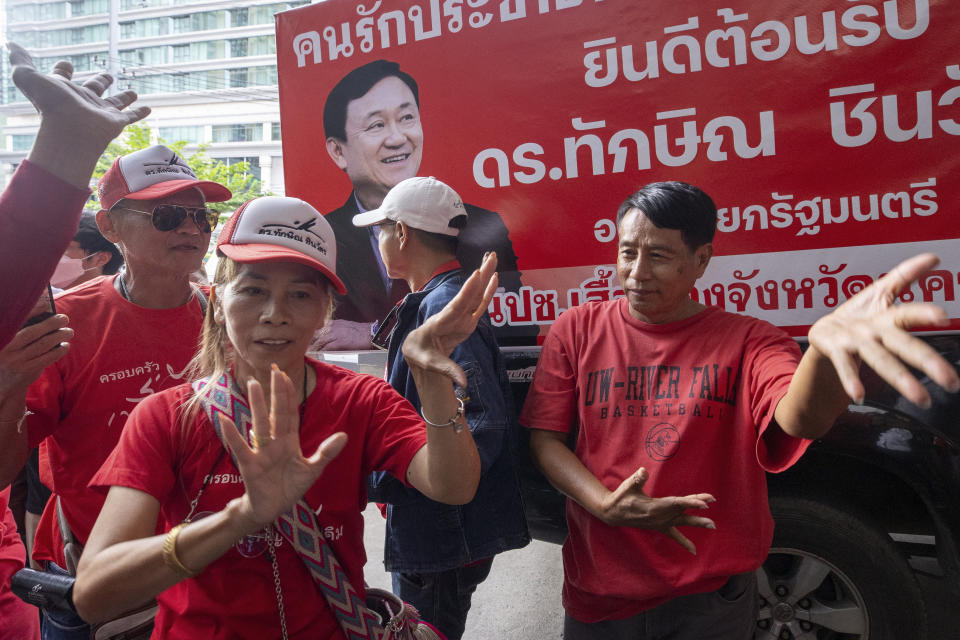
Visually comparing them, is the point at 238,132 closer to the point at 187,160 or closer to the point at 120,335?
the point at 187,160

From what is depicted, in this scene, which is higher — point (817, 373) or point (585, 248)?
point (585, 248)

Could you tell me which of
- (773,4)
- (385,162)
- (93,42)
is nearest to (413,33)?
(385,162)

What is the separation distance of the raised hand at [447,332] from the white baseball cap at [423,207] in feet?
2.80

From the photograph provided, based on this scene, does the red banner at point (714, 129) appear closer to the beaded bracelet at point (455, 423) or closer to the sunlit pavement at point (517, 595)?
the beaded bracelet at point (455, 423)

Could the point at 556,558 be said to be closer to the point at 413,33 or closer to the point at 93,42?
the point at 413,33

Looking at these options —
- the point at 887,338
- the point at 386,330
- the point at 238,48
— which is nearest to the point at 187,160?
the point at 386,330

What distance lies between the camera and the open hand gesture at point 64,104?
1178mm

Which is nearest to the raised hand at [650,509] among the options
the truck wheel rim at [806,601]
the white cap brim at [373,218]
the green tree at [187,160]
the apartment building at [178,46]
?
the truck wheel rim at [806,601]

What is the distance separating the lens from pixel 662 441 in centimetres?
178

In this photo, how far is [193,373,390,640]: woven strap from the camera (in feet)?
4.55

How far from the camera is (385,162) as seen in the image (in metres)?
3.08

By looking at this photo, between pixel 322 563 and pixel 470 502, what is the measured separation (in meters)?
0.80

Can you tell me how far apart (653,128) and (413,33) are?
3.96 feet

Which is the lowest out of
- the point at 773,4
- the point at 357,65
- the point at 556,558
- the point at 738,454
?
the point at 556,558
